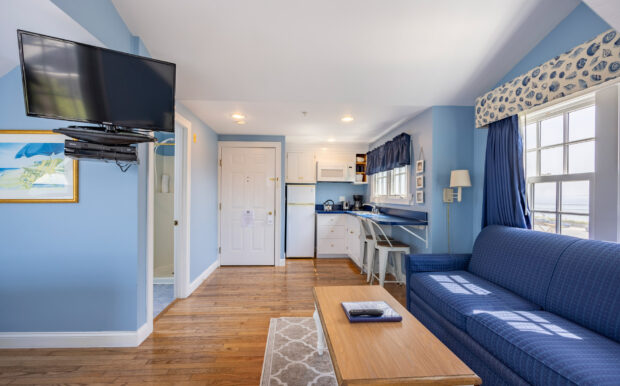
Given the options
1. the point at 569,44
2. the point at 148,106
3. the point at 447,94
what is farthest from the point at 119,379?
the point at 569,44

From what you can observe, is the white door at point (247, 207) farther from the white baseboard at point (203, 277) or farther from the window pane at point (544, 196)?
the window pane at point (544, 196)

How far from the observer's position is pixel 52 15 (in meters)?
1.52

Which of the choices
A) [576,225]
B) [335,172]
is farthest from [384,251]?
[335,172]

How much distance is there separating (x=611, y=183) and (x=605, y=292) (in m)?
0.82

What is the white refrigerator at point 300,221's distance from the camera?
4.98m

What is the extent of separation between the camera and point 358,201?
5629 millimetres

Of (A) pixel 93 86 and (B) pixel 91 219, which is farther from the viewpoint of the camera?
(B) pixel 91 219

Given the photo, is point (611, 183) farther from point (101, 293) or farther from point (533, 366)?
point (101, 293)

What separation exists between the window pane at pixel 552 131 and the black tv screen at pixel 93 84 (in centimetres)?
299

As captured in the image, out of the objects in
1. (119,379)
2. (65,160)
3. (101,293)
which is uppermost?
(65,160)

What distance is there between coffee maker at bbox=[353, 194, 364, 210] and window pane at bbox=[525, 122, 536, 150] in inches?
130

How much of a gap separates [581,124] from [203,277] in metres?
4.28

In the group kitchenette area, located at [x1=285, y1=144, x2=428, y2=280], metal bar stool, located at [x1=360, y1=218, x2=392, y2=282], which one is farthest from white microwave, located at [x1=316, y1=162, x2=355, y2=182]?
metal bar stool, located at [x1=360, y1=218, x2=392, y2=282]

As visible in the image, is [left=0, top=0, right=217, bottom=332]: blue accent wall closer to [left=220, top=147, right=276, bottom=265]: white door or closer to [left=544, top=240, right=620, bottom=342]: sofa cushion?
[left=220, top=147, right=276, bottom=265]: white door
